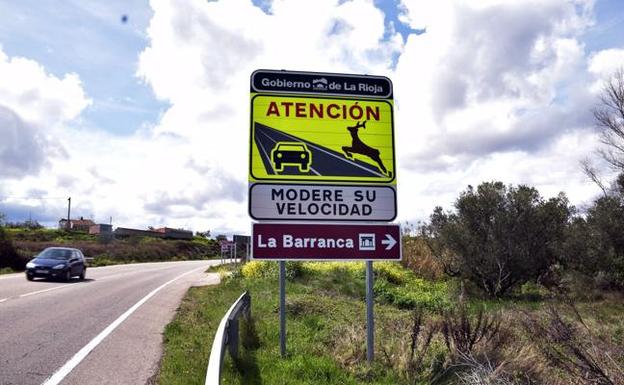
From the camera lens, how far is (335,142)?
7.71 meters

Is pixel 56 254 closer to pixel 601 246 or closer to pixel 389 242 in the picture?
pixel 389 242

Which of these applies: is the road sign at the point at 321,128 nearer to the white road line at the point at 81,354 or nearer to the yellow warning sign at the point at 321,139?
the yellow warning sign at the point at 321,139

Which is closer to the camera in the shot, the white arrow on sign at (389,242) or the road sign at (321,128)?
the white arrow on sign at (389,242)

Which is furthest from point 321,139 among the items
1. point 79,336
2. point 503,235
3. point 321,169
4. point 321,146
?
point 503,235

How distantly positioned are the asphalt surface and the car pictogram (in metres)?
0.04

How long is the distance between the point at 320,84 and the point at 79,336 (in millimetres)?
6065

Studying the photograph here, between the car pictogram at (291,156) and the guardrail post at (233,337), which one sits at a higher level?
the car pictogram at (291,156)

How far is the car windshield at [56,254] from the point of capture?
23253mm

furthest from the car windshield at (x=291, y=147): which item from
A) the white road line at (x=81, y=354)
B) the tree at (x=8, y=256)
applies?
the tree at (x=8, y=256)

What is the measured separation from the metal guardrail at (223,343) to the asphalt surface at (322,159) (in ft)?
7.15

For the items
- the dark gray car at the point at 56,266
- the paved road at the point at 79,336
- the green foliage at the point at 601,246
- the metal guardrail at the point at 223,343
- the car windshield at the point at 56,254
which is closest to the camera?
the metal guardrail at the point at 223,343

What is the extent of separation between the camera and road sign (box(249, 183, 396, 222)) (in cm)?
743

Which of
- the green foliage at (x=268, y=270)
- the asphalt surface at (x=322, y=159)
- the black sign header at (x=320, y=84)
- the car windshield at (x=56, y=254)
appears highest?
the black sign header at (x=320, y=84)

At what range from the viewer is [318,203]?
7.48 metres
